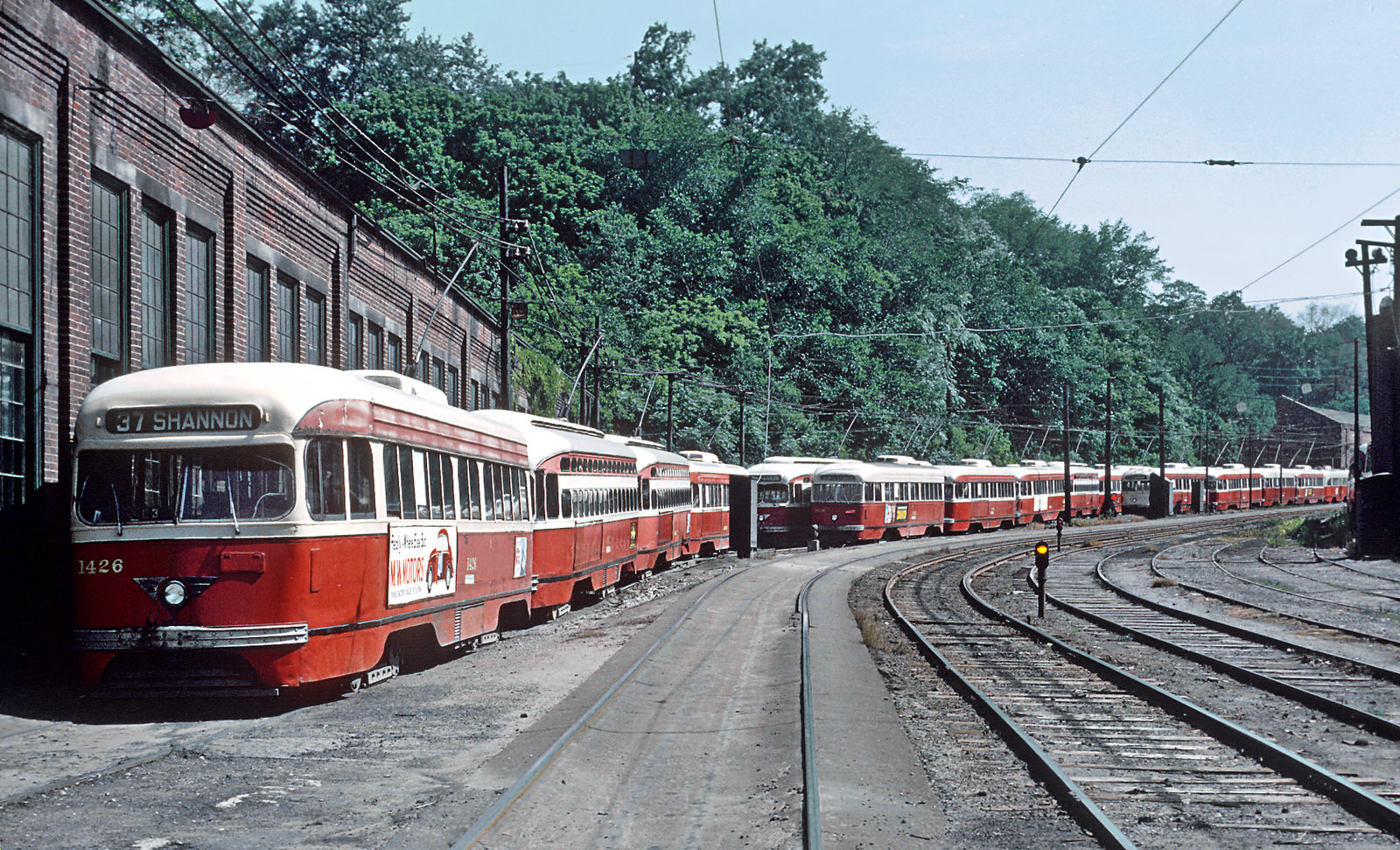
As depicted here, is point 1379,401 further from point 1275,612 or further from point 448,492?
point 448,492

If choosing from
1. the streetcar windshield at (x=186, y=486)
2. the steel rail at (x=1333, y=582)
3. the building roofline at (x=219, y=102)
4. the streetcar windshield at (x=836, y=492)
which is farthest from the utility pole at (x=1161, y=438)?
the streetcar windshield at (x=186, y=486)

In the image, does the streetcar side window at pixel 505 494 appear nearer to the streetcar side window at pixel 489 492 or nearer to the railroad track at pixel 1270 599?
the streetcar side window at pixel 489 492

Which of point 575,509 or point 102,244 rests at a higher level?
point 102,244


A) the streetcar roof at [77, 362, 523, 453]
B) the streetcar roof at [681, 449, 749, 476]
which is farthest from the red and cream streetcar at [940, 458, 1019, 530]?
the streetcar roof at [77, 362, 523, 453]

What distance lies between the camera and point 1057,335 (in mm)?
84125

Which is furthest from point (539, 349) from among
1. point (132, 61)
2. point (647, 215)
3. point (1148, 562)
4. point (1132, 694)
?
point (1132, 694)

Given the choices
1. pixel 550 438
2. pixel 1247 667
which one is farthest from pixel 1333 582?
pixel 550 438

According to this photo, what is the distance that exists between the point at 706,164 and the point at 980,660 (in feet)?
177

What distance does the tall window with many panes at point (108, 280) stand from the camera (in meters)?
16.1

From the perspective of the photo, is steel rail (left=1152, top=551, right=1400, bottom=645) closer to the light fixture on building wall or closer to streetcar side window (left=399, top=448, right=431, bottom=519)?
streetcar side window (left=399, top=448, right=431, bottom=519)

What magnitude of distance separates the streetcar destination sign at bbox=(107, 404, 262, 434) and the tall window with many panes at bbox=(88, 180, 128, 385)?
5.47 meters

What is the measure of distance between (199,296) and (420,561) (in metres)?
8.59

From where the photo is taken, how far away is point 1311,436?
388 ft

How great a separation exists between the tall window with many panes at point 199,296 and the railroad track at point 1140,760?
11574 mm
